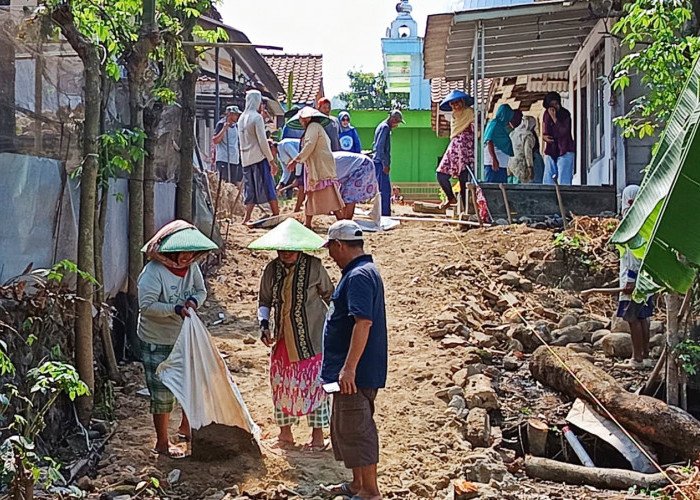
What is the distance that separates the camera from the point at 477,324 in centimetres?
869

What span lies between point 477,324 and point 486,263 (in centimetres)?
182

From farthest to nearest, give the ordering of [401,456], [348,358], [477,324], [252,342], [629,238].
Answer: [477,324] → [252,342] → [401,456] → [348,358] → [629,238]

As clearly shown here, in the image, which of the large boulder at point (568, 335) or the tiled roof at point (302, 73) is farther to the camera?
the tiled roof at point (302, 73)

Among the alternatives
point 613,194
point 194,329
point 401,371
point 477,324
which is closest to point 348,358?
point 194,329

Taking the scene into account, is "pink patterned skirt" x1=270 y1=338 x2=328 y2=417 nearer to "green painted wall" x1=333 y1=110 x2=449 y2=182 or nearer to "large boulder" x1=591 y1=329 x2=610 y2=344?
"large boulder" x1=591 y1=329 x2=610 y2=344

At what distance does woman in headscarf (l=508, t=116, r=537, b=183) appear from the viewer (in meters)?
13.6

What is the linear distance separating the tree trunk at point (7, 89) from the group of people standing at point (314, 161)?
15.8ft

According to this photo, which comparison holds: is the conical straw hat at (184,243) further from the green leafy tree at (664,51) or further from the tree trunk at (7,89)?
the green leafy tree at (664,51)

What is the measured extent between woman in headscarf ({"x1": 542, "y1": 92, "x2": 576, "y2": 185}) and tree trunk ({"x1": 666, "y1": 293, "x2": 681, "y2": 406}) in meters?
6.94

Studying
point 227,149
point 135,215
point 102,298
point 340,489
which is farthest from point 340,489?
point 227,149

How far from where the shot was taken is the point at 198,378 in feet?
17.2

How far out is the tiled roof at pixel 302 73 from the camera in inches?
988

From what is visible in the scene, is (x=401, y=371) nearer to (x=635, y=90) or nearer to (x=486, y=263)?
(x=486, y=263)

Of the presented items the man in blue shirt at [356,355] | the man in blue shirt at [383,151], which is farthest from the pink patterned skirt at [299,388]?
the man in blue shirt at [383,151]
